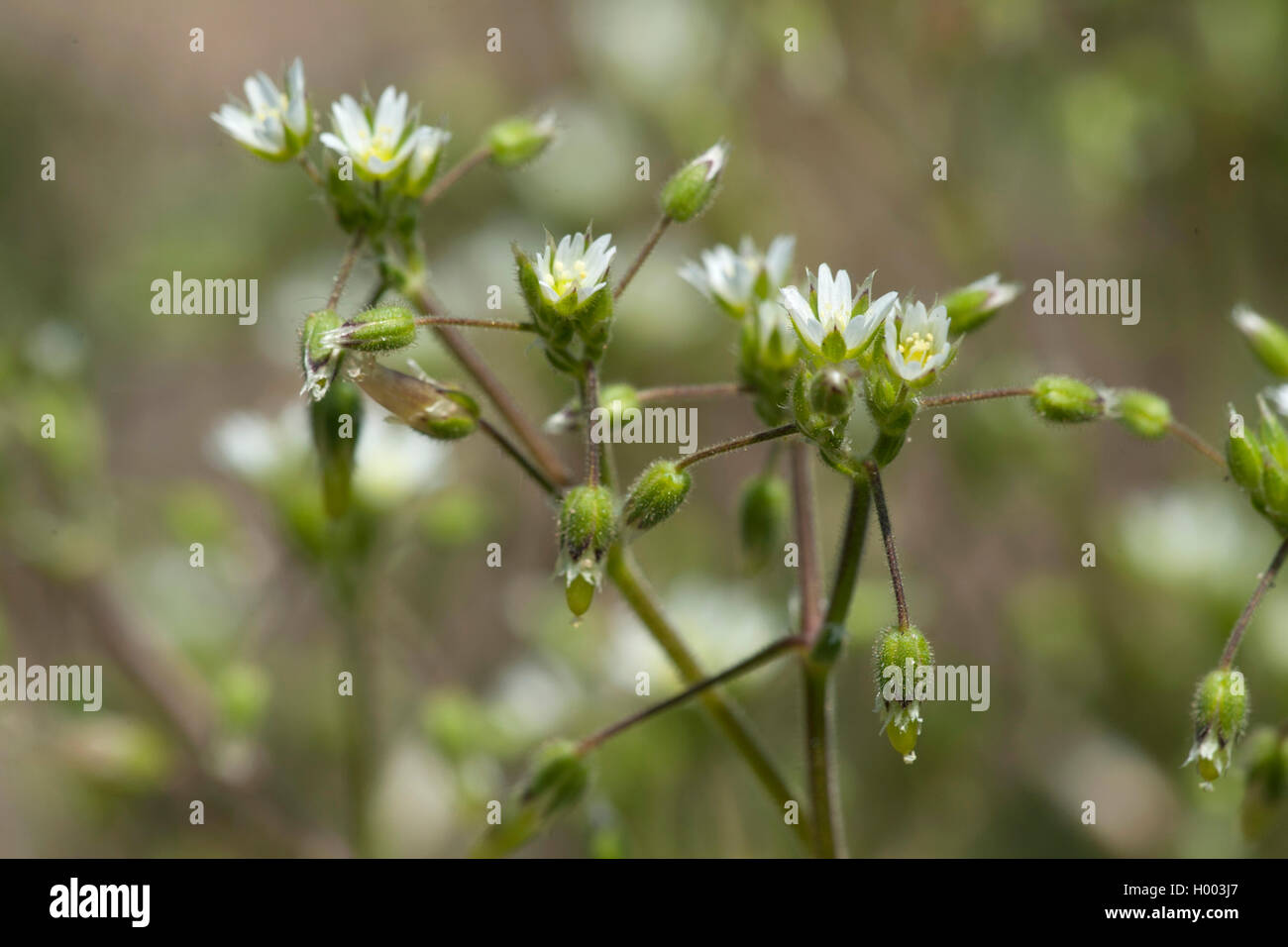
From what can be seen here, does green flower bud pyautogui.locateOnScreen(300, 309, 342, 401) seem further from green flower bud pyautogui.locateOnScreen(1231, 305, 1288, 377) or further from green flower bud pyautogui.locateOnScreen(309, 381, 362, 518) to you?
green flower bud pyautogui.locateOnScreen(1231, 305, 1288, 377)

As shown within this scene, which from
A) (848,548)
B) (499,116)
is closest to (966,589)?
(499,116)

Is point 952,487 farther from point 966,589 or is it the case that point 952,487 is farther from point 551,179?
point 551,179

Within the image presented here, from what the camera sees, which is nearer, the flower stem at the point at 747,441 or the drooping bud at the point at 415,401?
the flower stem at the point at 747,441

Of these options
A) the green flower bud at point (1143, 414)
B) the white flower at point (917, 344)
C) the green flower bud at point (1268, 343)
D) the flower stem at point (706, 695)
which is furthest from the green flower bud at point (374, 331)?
the green flower bud at point (1268, 343)

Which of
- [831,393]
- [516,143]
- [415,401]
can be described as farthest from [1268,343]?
[415,401]

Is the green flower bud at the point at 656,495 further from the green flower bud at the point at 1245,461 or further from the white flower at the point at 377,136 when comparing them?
the green flower bud at the point at 1245,461
